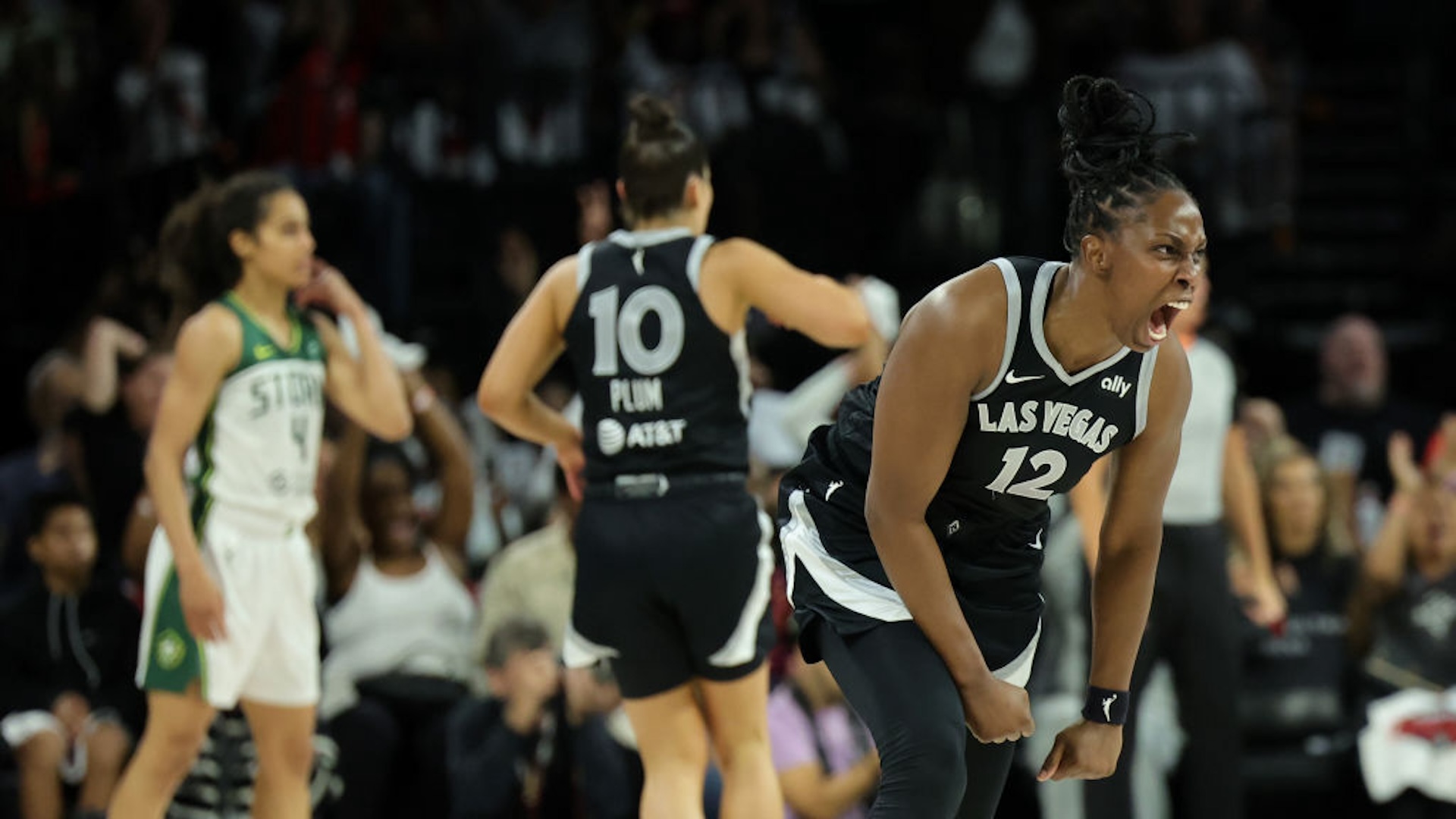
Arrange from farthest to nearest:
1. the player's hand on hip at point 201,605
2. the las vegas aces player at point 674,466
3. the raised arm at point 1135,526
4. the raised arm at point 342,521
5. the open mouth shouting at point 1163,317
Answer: the raised arm at point 342,521, the player's hand on hip at point 201,605, the las vegas aces player at point 674,466, the raised arm at point 1135,526, the open mouth shouting at point 1163,317

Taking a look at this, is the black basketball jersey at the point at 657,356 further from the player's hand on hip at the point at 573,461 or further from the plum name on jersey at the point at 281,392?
the plum name on jersey at the point at 281,392

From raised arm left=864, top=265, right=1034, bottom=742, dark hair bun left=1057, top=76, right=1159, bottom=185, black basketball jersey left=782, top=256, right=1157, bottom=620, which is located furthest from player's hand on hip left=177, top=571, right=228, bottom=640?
dark hair bun left=1057, top=76, right=1159, bottom=185

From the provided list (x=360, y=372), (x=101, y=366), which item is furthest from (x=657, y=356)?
(x=101, y=366)

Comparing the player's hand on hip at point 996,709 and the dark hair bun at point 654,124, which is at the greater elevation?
the dark hair bun at point 654,124

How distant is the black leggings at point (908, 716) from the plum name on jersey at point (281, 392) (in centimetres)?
191

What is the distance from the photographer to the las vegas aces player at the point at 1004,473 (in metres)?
3.17

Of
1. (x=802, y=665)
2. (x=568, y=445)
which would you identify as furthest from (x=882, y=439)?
(x=802, y=665)

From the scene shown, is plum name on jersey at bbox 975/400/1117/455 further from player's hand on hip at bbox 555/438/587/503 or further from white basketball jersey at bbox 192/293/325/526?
white basketball jersey at bbox 192/293/325/526

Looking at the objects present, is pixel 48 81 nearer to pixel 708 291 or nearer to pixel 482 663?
pixel 482 663

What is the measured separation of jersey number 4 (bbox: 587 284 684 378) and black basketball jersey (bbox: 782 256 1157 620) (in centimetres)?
78

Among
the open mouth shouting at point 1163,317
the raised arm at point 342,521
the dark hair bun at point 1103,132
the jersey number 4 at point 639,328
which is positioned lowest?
the raised arm at point 342,521

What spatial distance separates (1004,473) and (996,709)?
15.6 inches

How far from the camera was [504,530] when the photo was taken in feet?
24.8

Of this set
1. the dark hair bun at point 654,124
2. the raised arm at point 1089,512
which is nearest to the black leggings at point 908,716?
the dark hair bun at point 654,124
